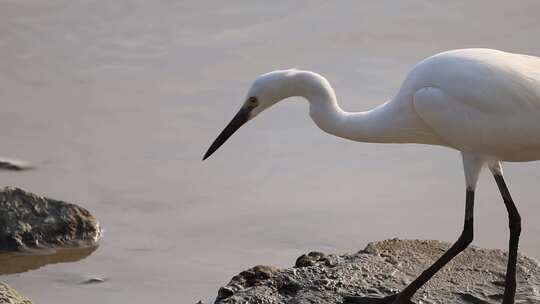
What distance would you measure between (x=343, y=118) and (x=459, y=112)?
0.75m

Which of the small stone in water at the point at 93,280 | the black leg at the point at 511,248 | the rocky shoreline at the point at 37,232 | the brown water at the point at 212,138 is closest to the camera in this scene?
the black leg at the point at 511,248

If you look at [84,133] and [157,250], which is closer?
[157,250]

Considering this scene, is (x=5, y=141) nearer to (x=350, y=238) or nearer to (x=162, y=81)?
(x=162, y=81)

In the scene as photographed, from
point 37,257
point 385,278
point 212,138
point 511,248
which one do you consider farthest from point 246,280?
point 212,138

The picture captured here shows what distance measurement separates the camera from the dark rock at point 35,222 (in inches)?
353

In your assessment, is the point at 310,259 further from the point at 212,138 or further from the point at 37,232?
the point at 212,138

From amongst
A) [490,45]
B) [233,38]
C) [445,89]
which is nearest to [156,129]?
[233,38]

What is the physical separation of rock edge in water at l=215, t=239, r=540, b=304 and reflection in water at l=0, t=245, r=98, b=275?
171 cm

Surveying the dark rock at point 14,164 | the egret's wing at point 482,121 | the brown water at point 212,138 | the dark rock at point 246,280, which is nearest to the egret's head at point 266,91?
the egret's wing at point 482,121

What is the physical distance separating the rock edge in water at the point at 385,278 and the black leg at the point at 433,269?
0.26ft

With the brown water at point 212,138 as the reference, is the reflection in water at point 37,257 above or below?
below

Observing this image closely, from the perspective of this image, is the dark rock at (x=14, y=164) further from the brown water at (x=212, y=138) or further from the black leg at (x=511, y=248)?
the black leg at (x=511, y=248)

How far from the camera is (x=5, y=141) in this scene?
1069cm

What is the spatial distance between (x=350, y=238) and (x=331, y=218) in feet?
0.98
